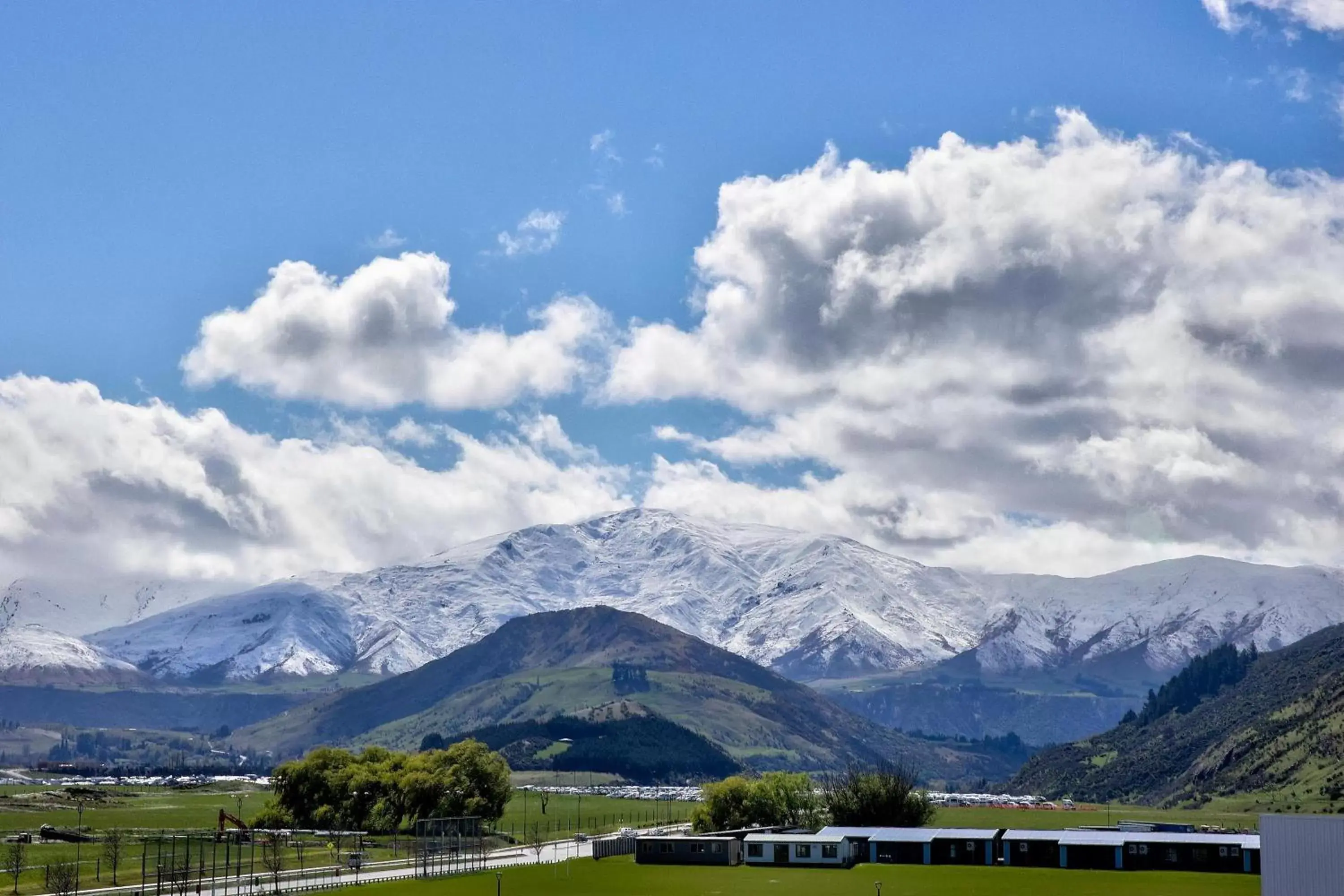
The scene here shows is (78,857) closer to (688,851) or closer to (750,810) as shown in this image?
(688,851)

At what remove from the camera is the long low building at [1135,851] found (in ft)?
491

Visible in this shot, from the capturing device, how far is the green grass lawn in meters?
126

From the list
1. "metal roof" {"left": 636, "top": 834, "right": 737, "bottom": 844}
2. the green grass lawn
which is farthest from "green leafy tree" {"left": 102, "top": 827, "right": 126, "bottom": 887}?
"metal roof" {"left": 636, "top": 834, "right": 737, "bottom": 844}

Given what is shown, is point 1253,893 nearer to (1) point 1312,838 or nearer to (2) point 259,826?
(1) point 1312,838

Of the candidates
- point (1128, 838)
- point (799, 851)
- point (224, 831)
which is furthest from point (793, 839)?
point (224, 831)

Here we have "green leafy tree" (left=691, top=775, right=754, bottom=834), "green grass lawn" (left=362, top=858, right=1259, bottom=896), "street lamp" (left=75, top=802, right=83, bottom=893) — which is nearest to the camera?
"street lamp" (left=75, top=802, right=83, bottom=893)

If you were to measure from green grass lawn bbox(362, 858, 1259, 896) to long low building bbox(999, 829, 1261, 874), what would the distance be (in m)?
3.31

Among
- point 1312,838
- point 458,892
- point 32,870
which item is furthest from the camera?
point 32,870

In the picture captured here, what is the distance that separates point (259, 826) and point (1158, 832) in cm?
10863

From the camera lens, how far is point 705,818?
650ft

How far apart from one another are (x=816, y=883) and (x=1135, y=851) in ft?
122

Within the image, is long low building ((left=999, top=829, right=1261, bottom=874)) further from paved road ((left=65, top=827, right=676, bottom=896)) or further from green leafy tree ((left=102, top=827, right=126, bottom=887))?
green leafy tree ((left=102, top=827, right=126, bottom=887))

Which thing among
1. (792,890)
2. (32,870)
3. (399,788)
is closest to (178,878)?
(32,870)

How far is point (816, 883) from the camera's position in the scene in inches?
5408
